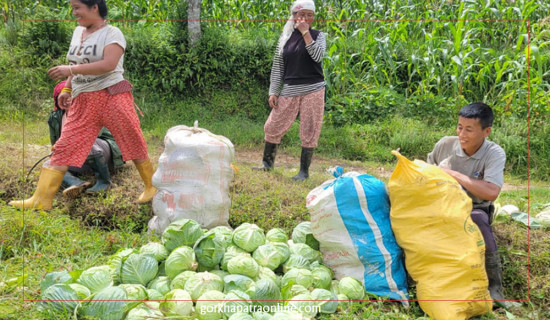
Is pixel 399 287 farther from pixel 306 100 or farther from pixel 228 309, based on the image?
pixel 306 100

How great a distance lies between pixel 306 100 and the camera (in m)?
4.86

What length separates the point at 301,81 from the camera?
486 centimetres

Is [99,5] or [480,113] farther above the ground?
[99,5]

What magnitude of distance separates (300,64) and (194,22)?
3394 millimetres

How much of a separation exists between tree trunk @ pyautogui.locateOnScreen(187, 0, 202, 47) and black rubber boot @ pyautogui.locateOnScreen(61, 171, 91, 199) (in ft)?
13.2

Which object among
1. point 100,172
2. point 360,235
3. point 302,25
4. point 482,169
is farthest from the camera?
point 302,25

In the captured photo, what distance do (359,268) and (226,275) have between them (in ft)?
2.73

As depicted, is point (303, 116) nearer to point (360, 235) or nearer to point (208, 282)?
point (360, 235)

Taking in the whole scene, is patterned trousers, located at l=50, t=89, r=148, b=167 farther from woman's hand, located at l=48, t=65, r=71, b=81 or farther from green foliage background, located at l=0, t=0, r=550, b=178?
green foliage background, located at l=0, t=0, r=550, b=178

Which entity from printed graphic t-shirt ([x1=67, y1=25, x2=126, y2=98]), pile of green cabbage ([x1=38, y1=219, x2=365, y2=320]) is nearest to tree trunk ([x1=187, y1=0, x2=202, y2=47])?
printed graphic t-shirt ([x1=67, y1=25, x2=126, y2=98])

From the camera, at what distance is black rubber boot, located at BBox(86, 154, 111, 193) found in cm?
413

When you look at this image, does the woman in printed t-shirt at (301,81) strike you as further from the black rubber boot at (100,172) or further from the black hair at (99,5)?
the black hair at (99,5)

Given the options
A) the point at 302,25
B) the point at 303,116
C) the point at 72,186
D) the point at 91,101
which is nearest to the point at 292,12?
the point at 302,25

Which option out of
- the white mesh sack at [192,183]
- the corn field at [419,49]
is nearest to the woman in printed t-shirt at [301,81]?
the white mesh sack at [192,183]
